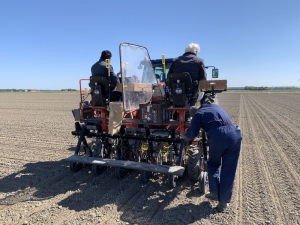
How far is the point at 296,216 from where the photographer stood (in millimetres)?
3510

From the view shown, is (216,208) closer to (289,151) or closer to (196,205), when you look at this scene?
(196,205)

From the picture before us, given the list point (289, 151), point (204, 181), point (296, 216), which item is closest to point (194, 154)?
point (204, 181)

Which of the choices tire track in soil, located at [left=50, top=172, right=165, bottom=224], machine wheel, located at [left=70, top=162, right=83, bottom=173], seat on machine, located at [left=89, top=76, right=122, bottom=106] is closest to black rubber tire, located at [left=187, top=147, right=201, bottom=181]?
tire track in soil, located at [left=50, top=172, right=165, bottom=224]

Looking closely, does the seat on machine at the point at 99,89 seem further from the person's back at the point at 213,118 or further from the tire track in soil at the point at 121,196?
the person's back at the point at 213,118

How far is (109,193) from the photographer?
426 centimetres

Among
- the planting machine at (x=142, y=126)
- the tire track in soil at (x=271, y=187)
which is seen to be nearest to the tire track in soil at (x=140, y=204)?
the planting machine at (x=142, y=126)

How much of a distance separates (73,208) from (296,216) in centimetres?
352

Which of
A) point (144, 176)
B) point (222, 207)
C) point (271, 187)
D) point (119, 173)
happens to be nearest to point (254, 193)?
point (271, 187)

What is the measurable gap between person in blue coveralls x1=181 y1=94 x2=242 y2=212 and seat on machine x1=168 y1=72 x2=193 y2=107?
77cm

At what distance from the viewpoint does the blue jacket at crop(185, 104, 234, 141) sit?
349cm

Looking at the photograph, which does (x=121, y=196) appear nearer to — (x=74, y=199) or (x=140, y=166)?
(x=140, y=166)

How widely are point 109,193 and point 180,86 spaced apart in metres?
2.43

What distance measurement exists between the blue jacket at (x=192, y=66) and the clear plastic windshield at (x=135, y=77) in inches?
35.8

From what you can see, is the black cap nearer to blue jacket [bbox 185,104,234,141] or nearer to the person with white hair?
the person with white hair
